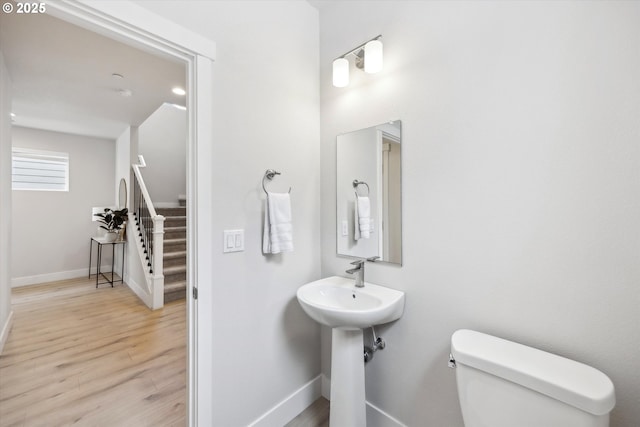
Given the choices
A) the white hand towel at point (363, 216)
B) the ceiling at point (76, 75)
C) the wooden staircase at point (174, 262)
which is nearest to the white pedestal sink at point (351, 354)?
the white hand towel at point (363, 216)

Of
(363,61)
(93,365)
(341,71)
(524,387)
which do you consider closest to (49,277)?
(93,365)

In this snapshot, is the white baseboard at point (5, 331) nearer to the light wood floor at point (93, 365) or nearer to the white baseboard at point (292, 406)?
the light wood floor at point (93, 365)

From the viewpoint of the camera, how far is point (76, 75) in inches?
100

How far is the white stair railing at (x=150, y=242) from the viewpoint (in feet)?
10.8

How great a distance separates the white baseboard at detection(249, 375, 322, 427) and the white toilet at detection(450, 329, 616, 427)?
1071 millimetres

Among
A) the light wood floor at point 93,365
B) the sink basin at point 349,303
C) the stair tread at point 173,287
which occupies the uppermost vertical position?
the sink basin at point 349,303

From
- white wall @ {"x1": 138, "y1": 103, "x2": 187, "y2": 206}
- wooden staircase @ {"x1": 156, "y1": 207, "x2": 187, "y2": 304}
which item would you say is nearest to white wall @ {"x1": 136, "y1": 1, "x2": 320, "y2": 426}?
wooden staircase @ {"x1": 156, "y1": 207, "x2": 187, "y2": 304}

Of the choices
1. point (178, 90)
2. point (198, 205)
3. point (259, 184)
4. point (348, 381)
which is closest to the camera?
point (198, 205)

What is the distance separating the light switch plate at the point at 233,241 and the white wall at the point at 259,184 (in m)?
0.03

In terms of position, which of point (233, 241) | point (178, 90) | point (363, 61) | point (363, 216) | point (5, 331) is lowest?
point (5, 331)

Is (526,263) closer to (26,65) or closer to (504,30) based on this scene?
(504,30)

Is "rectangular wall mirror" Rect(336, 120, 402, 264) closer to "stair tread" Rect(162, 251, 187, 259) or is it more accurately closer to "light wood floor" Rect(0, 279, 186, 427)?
"light wood floor" Rect(0, 279, 186, 427)

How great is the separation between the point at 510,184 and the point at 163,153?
602 cm

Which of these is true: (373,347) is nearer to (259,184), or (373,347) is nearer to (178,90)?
(259,184)
